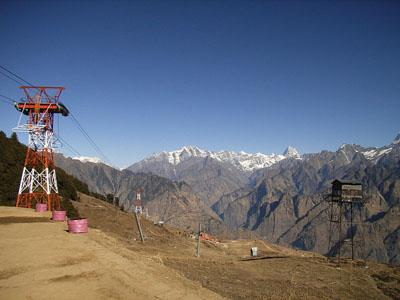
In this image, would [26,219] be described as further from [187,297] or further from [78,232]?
[187,297]

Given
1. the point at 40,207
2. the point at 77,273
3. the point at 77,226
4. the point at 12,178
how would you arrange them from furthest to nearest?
the point at 12,178 → the point at 40,207 → the point at 77,226 → the point at 77,273

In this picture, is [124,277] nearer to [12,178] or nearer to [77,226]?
[77,226]

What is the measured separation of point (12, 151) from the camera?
75.7 metres

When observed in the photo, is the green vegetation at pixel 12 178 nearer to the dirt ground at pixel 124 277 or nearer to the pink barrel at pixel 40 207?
the pink barrel at pixel 40 207

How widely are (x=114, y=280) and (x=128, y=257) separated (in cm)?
560

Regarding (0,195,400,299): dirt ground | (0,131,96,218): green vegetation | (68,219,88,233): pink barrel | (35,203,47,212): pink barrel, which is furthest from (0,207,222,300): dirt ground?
(0,131,96,218): green vegetation

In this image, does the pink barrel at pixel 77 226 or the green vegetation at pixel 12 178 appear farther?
the green vegetation at pixel 12 178

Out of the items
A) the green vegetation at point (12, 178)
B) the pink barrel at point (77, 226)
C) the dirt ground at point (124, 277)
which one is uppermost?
the green vegetation at point (12, 178)

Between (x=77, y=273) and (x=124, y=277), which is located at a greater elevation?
(x=77, y=273)

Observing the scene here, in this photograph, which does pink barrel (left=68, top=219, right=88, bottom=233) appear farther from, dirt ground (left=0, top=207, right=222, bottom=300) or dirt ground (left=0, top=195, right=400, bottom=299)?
dirt ground (left=0, top=207, right=222, bottom=300)

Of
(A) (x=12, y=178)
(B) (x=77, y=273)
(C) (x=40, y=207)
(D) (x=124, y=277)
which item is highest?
(A) (x=12, y=178)

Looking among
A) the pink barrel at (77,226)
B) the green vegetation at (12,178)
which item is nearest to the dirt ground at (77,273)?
the pink barrel at (77,226)

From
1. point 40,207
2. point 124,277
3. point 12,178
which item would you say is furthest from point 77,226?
point 12,178

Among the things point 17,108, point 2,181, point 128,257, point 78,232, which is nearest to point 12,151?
point 2,181
